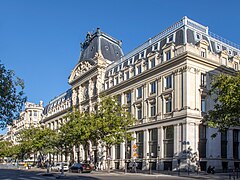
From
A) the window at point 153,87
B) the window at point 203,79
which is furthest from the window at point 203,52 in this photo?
the window at point 153,87

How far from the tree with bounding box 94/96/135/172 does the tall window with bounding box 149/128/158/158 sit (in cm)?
622

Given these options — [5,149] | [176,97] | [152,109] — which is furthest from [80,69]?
[5,149]

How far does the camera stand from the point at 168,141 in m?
59.3

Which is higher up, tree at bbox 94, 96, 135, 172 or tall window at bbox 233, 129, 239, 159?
tree at bbox 94, 96, 135, 172

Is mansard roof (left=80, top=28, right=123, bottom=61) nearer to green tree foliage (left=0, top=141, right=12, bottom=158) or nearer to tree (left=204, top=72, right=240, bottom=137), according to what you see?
tree (left=204, top=72, right=240, bottom=137)

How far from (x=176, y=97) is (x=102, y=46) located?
4039 centimetres

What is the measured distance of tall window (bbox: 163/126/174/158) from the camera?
58.6m

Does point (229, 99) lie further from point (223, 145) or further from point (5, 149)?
point (5, 149)

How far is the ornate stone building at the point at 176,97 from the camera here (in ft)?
185

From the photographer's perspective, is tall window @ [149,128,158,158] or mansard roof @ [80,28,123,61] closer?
tall window @ [149,128,158,158]

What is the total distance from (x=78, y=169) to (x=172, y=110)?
61.6 feet

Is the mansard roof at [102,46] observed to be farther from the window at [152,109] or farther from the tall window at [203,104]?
the tall window at [203,104]

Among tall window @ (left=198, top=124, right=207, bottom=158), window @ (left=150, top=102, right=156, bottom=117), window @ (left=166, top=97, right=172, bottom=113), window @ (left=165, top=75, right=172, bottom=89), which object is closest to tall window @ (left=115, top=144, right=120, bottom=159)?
window @ (left=150, top=102, right=156, bottom=117)

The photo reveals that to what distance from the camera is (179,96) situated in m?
57.7
